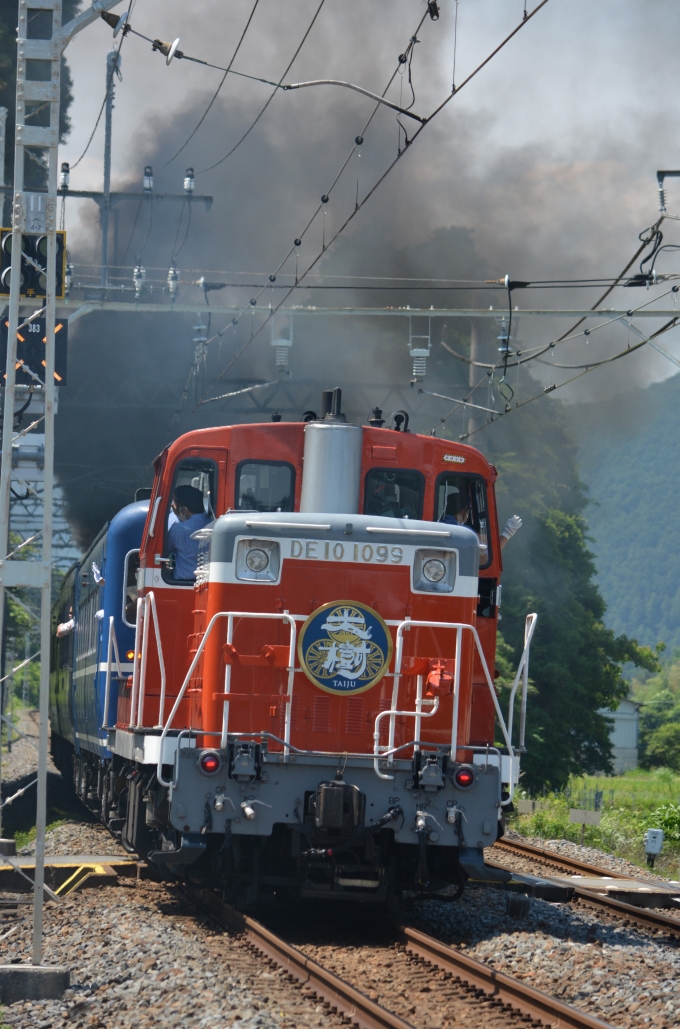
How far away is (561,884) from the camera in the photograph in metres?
12.5

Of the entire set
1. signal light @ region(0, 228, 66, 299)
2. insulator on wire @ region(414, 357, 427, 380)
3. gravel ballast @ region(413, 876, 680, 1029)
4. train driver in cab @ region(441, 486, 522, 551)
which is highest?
insulator on wire @ region(414, 357, 427, 380)

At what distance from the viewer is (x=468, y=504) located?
10.6 m

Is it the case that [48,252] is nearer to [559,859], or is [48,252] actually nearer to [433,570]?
[433,570]

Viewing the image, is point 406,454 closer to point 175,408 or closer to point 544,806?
point 544,806

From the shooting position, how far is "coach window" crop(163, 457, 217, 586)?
10266 millimetres

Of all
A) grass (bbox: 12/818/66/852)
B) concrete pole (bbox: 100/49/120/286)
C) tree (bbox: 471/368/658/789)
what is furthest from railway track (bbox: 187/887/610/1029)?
tree (bbox: 471/368/658/789)

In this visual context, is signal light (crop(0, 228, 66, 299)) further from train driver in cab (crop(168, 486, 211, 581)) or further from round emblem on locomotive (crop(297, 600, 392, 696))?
round emblem on locomotive (crop(297, 600, 392, 696))

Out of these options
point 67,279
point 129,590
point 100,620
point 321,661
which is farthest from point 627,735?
point 321,661

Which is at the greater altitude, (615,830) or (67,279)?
(67,279)

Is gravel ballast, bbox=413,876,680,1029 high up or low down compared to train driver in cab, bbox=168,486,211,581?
down

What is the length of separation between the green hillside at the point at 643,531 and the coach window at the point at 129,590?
530 ft

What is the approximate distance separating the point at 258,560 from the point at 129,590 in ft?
9.73

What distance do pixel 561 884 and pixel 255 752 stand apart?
190 inches

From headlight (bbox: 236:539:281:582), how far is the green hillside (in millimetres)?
163978
